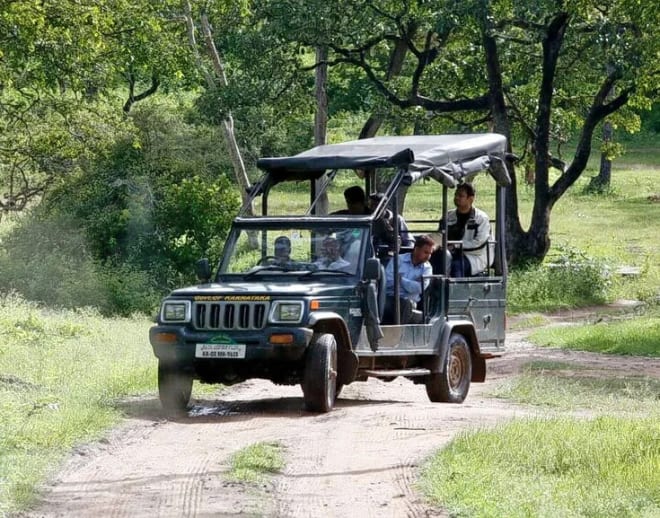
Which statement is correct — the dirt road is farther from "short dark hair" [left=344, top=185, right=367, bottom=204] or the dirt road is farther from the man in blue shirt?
"short dark hair" [left=344, top=185, right=367, bottom=204]

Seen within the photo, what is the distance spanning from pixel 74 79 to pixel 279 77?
10217mm

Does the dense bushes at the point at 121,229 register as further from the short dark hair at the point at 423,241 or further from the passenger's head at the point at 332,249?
the passenger's head at the point at 332,249

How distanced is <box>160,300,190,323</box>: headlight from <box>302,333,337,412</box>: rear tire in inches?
44.5

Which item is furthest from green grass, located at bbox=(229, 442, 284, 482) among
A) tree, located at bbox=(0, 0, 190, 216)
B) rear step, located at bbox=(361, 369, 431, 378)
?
tree, located at bbox=(0, 0, 190, 216)

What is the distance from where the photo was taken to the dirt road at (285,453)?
7828mm

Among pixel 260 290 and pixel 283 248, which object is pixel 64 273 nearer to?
pixel 283 248

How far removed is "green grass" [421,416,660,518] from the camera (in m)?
7.52

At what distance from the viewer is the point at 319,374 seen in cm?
1170

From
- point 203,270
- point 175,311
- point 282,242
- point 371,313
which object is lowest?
point 371,313

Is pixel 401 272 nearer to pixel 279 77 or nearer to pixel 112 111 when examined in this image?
pixel 112 111

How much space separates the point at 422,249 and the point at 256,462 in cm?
462

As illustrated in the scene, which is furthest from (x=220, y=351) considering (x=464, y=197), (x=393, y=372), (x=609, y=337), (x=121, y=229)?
(x=121, y=229)

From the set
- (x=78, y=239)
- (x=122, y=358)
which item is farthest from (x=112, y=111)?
(x=122, y=358)

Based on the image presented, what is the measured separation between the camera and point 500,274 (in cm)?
1481
